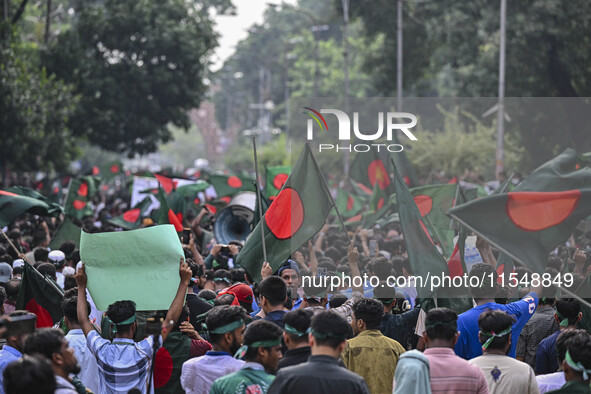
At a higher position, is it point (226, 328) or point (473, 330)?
point (226, 328)

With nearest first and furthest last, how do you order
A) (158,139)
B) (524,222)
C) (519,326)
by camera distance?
(519,326) < (524,222) < (158,139)

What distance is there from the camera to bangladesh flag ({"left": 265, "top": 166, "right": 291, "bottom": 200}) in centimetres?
1716

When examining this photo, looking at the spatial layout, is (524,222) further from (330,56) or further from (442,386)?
(330,56)

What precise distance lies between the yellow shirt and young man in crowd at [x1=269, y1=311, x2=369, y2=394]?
1203 mm

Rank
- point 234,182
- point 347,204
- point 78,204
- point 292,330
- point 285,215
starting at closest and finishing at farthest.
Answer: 1. point 292,330
2. point 285,215
3. point 347,204
4. point 234,182
5. point 78,204

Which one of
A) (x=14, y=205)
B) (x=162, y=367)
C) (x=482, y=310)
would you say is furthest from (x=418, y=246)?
(x=14, y=205)

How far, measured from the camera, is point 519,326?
6.89m

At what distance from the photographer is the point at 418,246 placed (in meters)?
7.91

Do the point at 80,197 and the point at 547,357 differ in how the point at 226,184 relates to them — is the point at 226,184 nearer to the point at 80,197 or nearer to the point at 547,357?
the point at 80,197

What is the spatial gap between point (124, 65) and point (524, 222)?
3084cm

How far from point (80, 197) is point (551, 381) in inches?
603

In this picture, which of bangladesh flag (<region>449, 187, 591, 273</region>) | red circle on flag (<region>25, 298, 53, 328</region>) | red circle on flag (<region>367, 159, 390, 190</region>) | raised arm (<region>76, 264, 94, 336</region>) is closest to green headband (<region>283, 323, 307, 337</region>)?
raised arm (<region>76, 264, 94, 336</region>)

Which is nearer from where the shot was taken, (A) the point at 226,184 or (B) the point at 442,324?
(B) the point at 442,324

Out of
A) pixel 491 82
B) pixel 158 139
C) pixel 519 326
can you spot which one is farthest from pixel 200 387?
pixel 158 139
